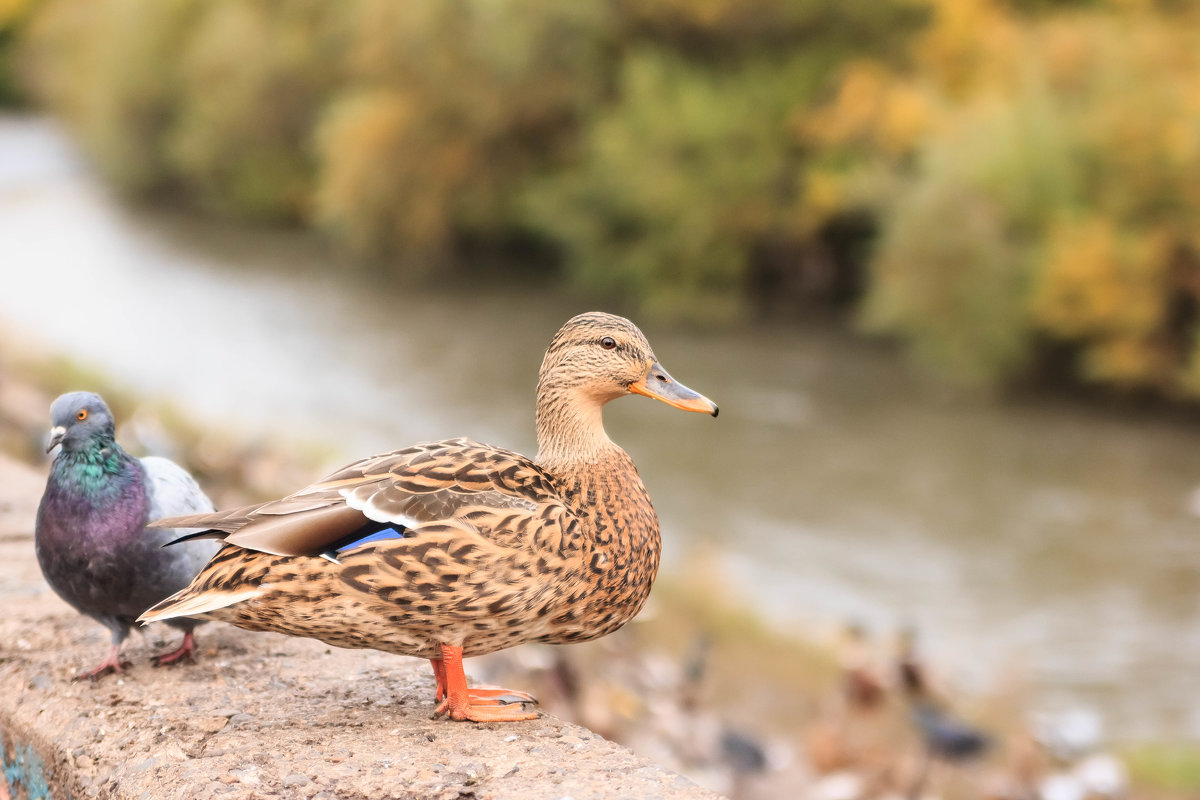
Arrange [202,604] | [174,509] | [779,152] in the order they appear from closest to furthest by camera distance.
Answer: [202,604]
[174,509]
[779,152]

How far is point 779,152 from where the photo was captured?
2127 cm

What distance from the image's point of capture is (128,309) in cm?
2158

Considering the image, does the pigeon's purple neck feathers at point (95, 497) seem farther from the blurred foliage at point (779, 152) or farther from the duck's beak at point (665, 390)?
the blurred foliage at point (779, 152)

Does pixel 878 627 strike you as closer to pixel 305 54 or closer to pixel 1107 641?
pixel 1107 641

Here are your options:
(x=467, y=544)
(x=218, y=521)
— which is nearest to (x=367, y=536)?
(x=467, y=544)

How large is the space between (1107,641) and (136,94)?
29000 millimetres

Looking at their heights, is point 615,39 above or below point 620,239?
above

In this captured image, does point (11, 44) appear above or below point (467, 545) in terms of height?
above

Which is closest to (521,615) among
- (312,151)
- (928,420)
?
(928,420)

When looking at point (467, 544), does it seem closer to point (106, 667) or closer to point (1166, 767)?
point (106, 667)

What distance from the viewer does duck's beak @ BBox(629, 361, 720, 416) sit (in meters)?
2.76

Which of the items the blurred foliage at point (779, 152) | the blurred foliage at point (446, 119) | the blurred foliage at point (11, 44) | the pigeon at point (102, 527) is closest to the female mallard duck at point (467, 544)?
the pigeon at point (102, 527)

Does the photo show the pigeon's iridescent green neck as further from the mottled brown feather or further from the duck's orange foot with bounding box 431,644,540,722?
the duck's orange foot with bounding box 431,644,540,722

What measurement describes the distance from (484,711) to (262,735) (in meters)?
0.46
